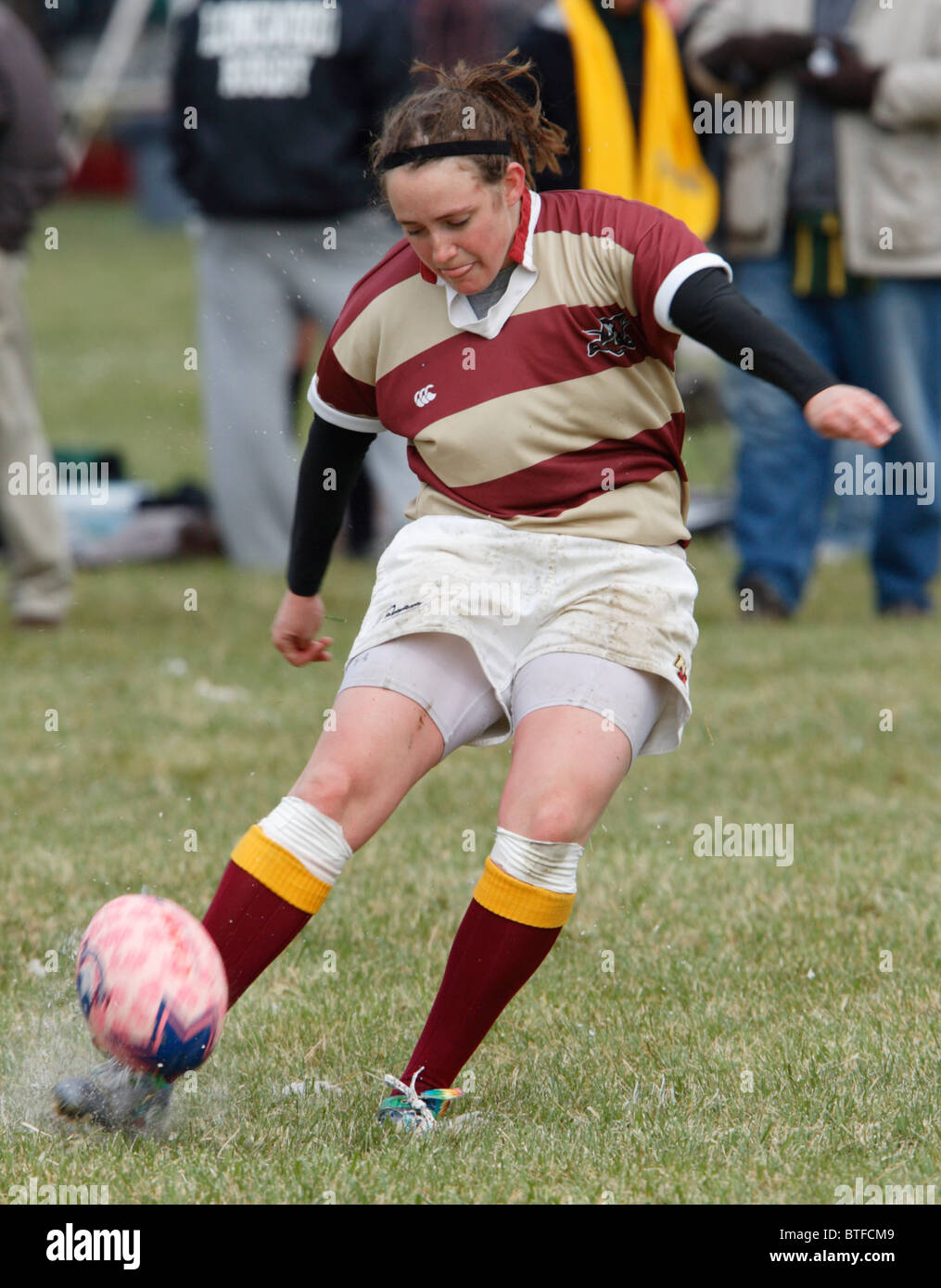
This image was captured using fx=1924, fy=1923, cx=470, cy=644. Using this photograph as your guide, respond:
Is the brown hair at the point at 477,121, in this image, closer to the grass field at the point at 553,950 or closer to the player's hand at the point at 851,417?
the player's hand at the point at 851,417

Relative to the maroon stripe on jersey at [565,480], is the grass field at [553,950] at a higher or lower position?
lower

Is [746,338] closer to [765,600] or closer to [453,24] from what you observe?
[765,600]

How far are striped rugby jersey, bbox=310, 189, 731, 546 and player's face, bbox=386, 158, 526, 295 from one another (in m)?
0.07

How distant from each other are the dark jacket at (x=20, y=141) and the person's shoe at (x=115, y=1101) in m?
4.75

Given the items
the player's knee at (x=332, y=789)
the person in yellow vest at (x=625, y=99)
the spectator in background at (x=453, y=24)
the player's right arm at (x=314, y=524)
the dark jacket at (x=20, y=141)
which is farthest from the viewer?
the spectator in background at (x=453, y=24)

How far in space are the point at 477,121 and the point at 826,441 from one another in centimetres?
460

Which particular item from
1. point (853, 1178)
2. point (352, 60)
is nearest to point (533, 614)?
point (853, 1178)

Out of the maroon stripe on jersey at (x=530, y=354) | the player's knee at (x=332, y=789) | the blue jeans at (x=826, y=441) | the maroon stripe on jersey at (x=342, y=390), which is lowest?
the blue jeans at (x=826, y=441)

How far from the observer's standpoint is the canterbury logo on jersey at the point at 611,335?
11.1 feet

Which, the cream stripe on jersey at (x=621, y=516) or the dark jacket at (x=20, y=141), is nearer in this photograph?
the cream stripe on jersey at (x=621, y=516)

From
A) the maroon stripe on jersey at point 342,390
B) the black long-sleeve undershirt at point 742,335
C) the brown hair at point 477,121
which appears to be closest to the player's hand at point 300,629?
the maroon stripe on jersey at point 342,390

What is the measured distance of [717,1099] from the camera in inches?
134

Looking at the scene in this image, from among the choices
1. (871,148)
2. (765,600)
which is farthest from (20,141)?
(765,600)

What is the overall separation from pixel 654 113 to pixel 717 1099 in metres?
4.81
